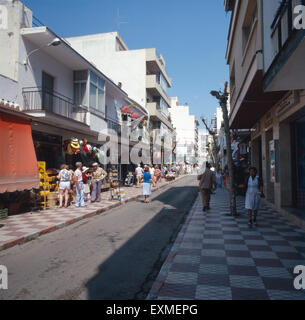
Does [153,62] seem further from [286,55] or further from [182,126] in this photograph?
[182,126]

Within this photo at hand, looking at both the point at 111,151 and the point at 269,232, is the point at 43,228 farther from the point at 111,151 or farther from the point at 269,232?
the point at 111,151

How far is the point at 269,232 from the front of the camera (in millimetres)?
7543

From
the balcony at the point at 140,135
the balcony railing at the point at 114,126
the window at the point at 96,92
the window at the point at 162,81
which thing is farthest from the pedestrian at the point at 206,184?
the window at the point at 162,81

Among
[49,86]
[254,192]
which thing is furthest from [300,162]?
[49,86]

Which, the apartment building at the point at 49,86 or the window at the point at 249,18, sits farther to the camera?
the apartment building at the point at 49,86

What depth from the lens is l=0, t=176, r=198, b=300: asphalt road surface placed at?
4.08 meters

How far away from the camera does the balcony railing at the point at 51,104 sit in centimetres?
1253

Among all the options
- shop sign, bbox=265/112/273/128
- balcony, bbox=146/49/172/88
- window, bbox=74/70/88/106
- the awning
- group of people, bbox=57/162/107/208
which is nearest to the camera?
the awning

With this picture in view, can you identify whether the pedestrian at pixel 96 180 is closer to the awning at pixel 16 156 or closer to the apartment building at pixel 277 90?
the awning at pixel 16 156

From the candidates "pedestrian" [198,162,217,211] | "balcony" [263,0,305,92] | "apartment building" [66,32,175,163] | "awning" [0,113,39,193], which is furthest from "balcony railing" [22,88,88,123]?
"apartment building" [66,32,175,163]

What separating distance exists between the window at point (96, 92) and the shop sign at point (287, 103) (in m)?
11.0

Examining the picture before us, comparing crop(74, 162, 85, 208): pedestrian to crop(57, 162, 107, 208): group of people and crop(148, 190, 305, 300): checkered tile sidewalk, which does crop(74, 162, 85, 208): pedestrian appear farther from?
crop(148, 190, 305, 300): checkered tile sidewalk

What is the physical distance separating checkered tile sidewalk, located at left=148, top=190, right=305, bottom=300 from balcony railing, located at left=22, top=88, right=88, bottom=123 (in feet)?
29.1
